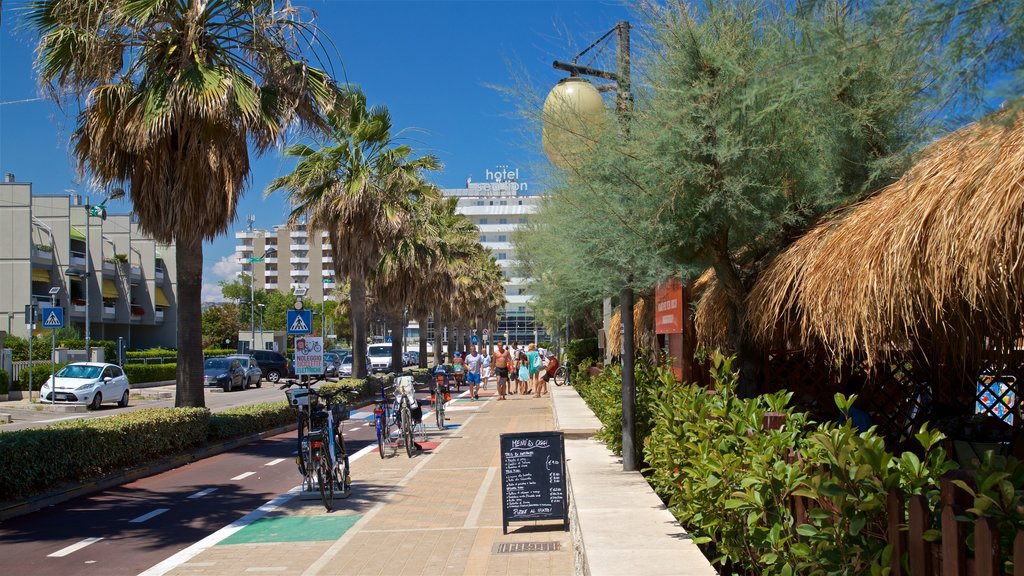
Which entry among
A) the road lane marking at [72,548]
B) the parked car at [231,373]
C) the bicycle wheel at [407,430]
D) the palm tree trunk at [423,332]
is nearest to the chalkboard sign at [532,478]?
the road lane marking at [72,548]

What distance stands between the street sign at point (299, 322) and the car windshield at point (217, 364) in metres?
24.0

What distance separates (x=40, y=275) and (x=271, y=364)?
15.4 meters

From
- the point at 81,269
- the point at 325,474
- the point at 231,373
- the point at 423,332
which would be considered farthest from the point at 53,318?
the point at 81,269

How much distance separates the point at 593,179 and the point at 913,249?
3.62 m

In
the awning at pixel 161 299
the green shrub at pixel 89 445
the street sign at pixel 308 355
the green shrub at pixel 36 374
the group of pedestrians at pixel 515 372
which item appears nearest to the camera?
the green shrub at pixel 89 445

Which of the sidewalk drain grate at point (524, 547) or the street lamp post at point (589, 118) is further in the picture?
the street lamp post at point (589, 118)

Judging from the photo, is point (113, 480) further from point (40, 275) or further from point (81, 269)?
point (81, 269)

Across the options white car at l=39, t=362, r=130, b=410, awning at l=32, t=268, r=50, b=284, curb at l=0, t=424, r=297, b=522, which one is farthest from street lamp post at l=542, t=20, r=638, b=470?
awning at l=32, t=268, r=50, b=284

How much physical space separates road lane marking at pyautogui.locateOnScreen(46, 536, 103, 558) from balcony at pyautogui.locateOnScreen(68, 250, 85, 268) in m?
53.2

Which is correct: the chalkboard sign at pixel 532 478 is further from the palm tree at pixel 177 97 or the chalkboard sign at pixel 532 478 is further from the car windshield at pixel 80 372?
the car windshield at pixel 80 372

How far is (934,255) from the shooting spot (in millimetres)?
4879

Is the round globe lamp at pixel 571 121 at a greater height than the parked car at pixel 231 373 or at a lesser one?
greater

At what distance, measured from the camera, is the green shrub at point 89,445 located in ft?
34.5

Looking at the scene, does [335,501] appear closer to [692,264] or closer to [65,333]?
[692,264]
